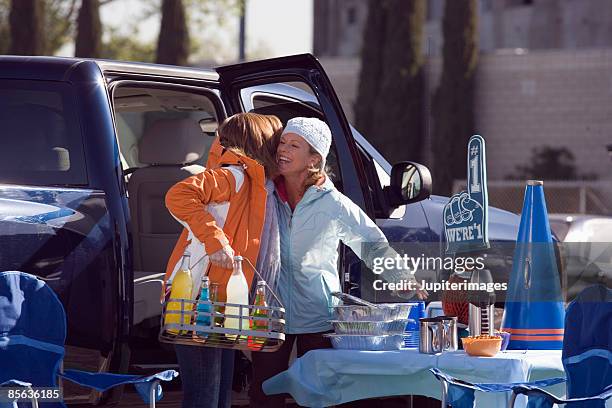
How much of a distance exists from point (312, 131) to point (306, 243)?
44 centimetres

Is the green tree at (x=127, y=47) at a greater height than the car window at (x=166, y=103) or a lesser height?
greater

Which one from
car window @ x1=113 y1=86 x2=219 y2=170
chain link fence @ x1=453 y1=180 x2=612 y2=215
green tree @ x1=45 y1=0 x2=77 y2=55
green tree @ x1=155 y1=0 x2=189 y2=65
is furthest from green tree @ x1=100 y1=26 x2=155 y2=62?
car window @ x1=113 y1=86 x2=219 y2=170

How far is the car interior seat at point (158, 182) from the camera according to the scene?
6.71 metres

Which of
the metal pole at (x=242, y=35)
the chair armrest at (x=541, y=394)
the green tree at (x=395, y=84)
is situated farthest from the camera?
the metal pole at (x=242, y=35)

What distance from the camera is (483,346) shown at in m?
4.80

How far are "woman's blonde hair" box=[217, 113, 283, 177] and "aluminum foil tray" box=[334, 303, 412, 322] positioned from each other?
0.63 meters

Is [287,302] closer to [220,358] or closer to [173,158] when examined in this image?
[220,358]

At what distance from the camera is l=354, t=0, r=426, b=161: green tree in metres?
32.0

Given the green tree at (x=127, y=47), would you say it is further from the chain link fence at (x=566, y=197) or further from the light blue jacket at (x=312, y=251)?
the light blue jacket at (x=312, y=251)

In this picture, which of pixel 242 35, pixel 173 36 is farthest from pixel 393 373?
pixel 242 35

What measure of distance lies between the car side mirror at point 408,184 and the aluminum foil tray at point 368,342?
137cm

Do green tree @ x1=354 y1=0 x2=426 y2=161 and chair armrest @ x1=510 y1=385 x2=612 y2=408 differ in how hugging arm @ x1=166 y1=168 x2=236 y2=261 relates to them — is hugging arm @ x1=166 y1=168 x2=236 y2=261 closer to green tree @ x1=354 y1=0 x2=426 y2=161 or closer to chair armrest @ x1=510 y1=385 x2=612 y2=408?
chair armrest @ x1=510 y1=385 x2=612 y2=408

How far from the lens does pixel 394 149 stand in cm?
3186

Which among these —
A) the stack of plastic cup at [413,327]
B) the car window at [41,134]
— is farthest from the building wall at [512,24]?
the stack of plastic cup at [413,327]
